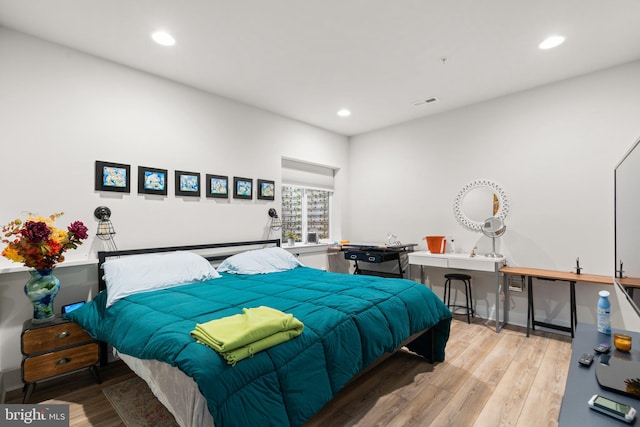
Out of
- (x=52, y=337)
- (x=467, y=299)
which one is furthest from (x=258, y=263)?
(x=467, y=299)

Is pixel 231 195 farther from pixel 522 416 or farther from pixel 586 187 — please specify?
pixel 586 187

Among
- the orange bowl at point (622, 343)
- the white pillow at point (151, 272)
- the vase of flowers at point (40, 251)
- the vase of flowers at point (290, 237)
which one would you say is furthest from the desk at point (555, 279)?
the vase of flowers at point (40, 251)

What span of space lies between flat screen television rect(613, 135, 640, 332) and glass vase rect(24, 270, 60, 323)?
3402 millimetres

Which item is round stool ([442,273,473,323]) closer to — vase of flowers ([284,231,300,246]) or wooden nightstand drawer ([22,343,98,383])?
vase of flowers ([284,231,300,246])

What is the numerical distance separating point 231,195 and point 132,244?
1220mm

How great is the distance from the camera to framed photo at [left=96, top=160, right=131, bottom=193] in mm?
2807

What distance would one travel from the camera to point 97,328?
2229 mm

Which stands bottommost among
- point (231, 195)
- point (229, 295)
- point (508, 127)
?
point (229, 295)

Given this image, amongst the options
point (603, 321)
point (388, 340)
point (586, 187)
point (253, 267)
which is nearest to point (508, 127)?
point (586, 187)

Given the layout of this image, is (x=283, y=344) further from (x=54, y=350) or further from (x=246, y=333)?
(x=54, y=350)

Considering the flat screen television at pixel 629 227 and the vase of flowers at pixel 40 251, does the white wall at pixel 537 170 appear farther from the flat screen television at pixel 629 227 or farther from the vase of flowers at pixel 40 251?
the vase of flowers at pixel 40 251

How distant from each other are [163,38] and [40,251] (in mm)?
1880

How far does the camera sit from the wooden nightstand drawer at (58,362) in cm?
212

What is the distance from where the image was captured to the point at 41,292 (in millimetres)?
2271
